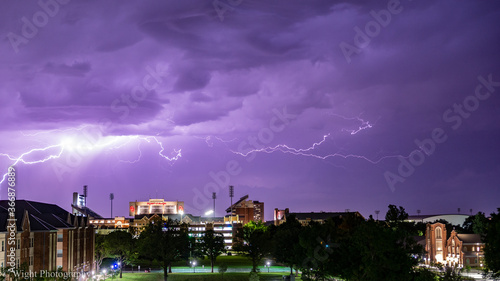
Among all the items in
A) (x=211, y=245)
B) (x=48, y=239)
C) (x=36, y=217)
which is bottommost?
(x=211, y=245)

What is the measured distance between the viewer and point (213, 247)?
113 meters

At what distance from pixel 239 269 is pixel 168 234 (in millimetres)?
19882

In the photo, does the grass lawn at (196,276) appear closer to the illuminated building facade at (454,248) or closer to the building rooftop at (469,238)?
the illuminated building facade at (454,248)

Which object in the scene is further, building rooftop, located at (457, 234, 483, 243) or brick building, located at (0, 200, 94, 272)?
building rooftop, located at (457, 234, 483, 243)

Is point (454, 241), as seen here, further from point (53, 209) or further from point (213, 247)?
point (53, 209)

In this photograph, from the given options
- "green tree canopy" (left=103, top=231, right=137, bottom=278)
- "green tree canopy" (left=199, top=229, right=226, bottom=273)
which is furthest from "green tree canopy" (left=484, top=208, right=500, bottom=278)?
"green tree canopy" (left=103, top=231, right=137, bottom=278)

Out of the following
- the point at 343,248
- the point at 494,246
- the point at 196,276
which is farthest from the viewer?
the point at 196,276

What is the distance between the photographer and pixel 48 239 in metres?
75.4

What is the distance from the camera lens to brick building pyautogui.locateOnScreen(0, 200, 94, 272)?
64.5 meters

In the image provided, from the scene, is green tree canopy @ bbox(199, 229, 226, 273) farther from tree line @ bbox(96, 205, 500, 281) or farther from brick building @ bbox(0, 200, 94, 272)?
brick building @ bbox(0, 200, 94, 272)

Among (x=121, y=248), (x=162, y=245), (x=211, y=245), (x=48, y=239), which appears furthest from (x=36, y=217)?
(x=211, y=245)

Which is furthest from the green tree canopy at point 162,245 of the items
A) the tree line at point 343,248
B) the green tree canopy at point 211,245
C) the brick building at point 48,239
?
the green tree canopy at point 211,245

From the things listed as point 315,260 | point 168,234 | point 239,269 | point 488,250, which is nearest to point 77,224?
point 168,234

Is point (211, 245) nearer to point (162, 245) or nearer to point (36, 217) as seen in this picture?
point (162, 245)
